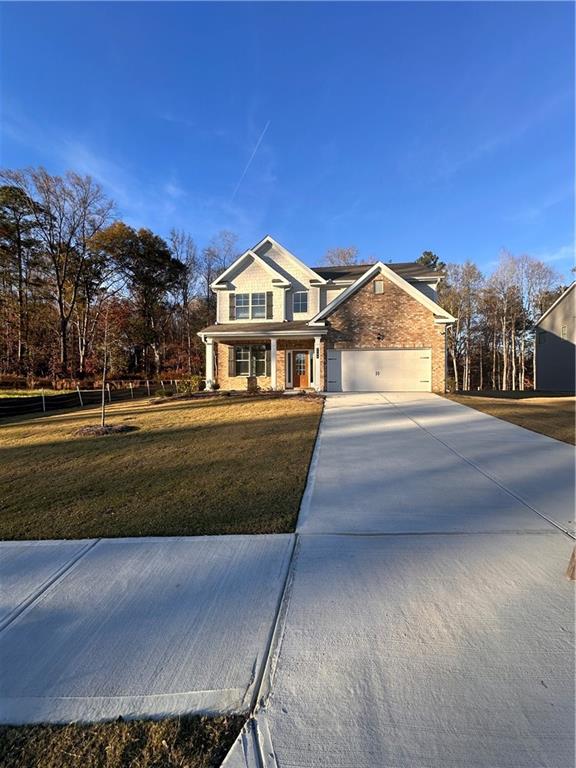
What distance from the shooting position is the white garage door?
55.9 feet

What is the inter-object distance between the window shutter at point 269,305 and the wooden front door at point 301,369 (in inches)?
98.4

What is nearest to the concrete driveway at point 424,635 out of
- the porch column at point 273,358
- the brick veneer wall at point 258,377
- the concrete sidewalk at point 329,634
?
the concrete sidewalk at point 329,634

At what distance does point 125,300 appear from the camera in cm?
3441

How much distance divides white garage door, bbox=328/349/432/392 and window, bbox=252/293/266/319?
16.2 feet

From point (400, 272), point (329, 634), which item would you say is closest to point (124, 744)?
point (329, 634)

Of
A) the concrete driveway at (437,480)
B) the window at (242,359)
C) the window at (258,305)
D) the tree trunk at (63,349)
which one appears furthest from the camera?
the tree trunk at (63,349)

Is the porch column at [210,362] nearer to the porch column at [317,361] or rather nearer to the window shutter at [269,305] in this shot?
the window shutter at [269,305]

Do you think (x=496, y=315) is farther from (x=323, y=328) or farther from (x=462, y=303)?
(x=323, y=328)

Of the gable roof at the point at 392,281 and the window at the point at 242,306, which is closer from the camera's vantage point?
the gable roof at the point at 392,281

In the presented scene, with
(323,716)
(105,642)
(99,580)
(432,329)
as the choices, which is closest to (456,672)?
(323,716)

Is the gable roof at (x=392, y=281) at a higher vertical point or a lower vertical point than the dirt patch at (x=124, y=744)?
higher

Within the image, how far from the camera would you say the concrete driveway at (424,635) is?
153 centimetres

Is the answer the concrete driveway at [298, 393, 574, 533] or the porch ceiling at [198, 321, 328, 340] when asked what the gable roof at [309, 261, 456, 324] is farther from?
the concrete driveway at [298, 393, 574, 533]

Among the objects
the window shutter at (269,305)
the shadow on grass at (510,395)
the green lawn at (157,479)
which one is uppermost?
the window shutter at (269,305)
